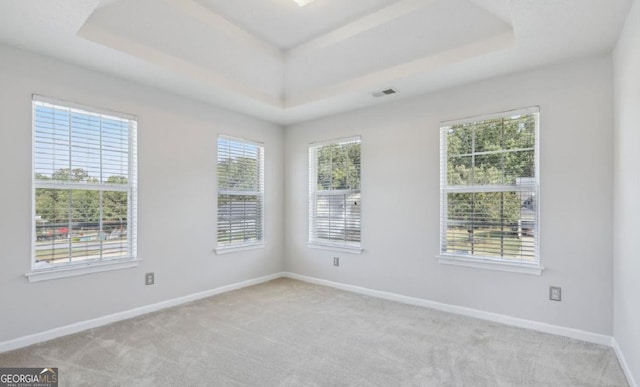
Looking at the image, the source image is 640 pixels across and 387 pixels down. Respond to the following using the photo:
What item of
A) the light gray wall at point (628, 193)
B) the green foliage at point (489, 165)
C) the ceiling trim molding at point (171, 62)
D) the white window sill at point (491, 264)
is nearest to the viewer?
the light gray wall at point (628, 193)

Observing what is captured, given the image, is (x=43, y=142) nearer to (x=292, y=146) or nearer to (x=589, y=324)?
(x=292, y=146)

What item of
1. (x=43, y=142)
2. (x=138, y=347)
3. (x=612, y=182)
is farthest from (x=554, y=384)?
(x=43, y=142)

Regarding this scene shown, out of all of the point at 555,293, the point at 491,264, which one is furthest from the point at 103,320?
the point at 555,293

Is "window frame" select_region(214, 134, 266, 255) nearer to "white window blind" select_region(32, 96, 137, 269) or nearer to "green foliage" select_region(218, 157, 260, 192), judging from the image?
"green foliage" select_region(218, 157, 260, 192)

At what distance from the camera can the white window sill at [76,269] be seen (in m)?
2.79

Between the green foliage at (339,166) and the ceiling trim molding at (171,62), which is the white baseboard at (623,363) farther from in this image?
the ceiling trim molding at (171,62)

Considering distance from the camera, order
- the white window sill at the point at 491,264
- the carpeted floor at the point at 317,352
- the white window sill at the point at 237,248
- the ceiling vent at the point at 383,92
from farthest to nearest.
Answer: the white window sill at the point at 237,248 < the ceiling vent at the point at 383,92 < the white window sill at the point at 491,264 < the carpeted floor at the point at 317,352

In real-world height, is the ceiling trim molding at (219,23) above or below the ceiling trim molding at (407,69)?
above

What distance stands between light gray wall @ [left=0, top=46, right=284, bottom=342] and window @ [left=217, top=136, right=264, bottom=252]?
4.7 inches

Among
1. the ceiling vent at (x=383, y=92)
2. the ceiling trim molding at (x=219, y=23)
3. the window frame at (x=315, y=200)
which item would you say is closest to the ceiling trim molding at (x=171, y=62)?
the ceiling trim molding at (x=219, y=23)

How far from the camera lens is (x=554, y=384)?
2176 millimetres

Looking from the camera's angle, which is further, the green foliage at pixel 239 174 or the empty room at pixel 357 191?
the green foliage at pixel 239 174

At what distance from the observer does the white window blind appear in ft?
9.39

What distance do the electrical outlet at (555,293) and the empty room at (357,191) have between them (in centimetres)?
1
